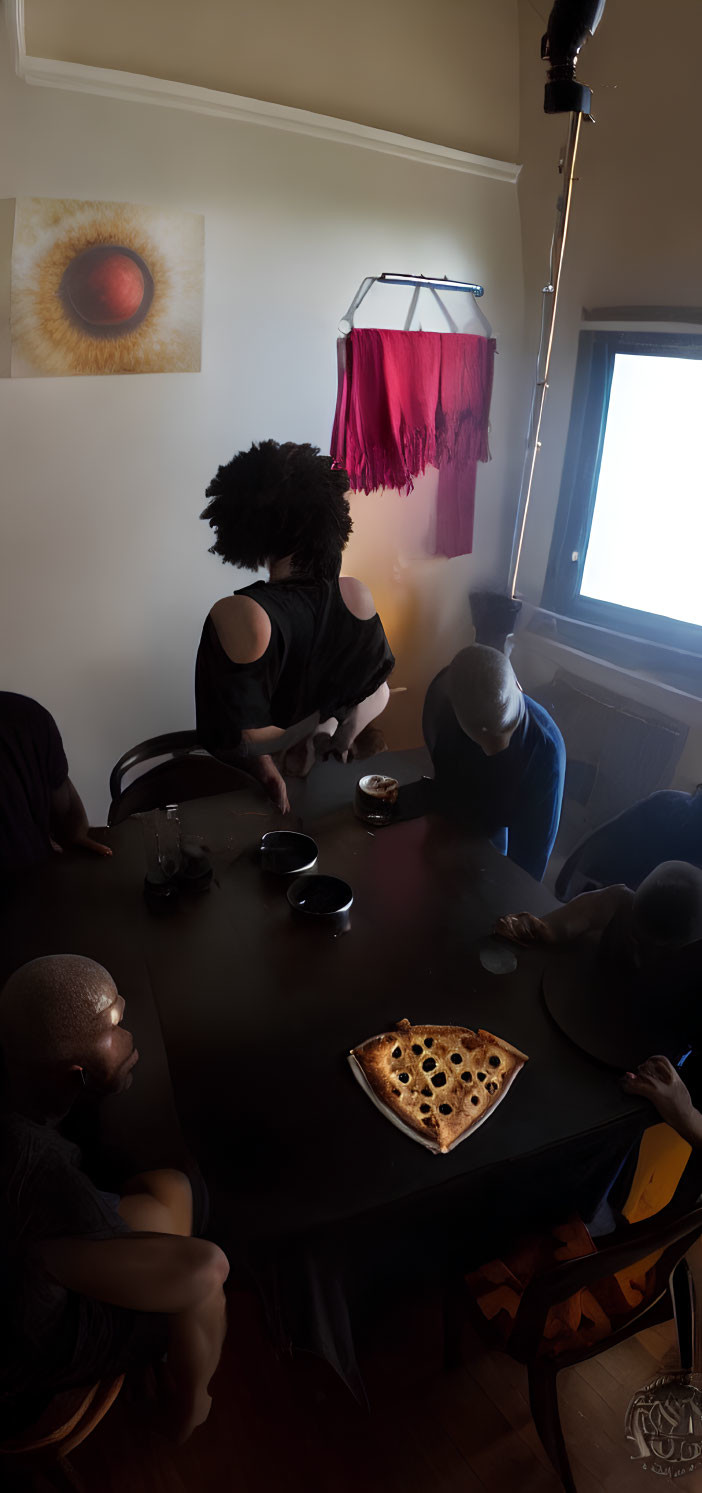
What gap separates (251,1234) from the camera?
4.19 feet

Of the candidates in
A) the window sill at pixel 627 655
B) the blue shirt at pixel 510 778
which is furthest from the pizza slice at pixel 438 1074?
the window sill at pixel 627 655

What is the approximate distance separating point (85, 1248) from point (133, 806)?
1.41 meters

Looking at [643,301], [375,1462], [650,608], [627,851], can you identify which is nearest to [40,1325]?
[375,1462]

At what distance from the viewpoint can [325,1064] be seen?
1.54 m

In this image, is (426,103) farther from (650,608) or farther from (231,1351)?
(231,1351)

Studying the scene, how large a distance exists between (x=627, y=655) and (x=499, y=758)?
60 centimetres

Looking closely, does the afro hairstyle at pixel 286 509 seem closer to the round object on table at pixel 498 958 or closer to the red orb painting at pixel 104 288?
the red orb painting at pixel 104 288

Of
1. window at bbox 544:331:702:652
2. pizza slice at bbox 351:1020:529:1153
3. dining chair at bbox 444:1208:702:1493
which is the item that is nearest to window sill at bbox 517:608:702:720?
window at bbox 544:331:702:652

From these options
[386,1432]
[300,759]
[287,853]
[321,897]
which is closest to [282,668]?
[300,759]

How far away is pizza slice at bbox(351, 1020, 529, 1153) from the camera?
1.46 meters

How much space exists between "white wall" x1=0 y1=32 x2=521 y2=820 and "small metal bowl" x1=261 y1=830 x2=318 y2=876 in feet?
2.06

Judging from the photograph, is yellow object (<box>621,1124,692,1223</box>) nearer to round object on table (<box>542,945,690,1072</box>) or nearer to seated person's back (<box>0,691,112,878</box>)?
round object on table (<box>542,945,690,1072</box>)

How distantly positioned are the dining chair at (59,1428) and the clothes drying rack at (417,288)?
2.66 meters

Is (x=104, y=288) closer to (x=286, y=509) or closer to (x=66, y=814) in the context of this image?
(x=286, y=509)
